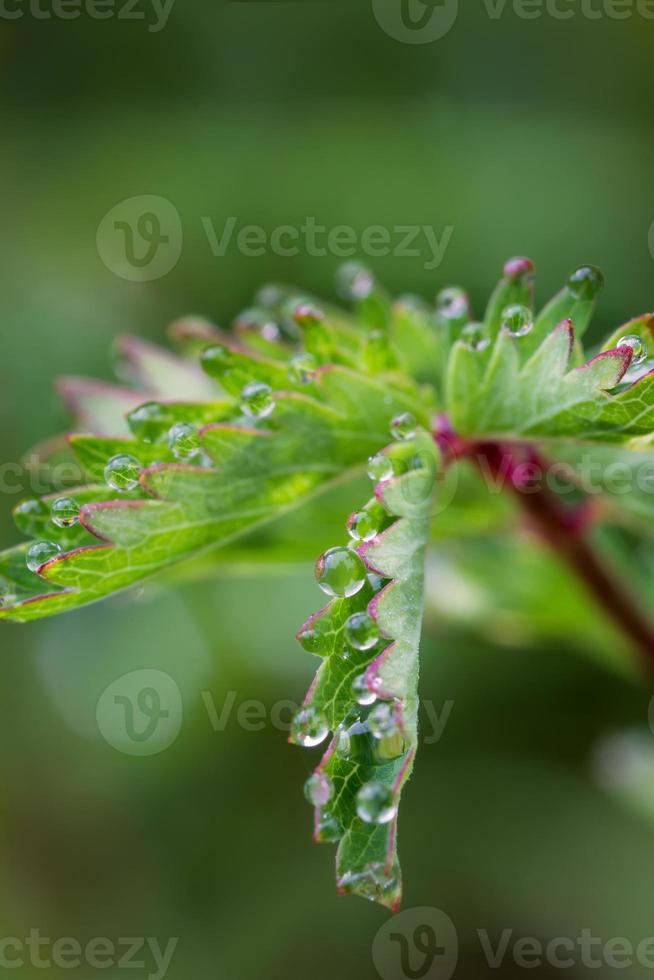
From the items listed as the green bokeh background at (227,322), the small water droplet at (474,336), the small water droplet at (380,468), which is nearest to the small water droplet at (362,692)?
the small water droplet at (380,468)

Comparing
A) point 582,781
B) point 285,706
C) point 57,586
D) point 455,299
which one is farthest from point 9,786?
point 455,299

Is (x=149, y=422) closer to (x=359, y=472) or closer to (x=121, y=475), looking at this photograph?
(x=121, y=475)

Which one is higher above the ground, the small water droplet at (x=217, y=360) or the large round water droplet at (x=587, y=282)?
the large round water droplet at (x=587, y=282)

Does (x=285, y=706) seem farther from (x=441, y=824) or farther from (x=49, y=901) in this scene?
(x=49, y=901)

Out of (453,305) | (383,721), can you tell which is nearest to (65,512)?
(383,721)

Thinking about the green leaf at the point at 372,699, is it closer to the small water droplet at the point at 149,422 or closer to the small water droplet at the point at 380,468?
the small water droplet at the point at 380,468

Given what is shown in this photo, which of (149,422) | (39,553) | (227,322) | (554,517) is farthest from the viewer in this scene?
(227,322)

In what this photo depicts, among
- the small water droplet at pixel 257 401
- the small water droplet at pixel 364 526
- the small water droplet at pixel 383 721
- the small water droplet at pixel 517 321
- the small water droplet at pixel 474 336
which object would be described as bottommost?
the small water droplet at pixel 383 721
